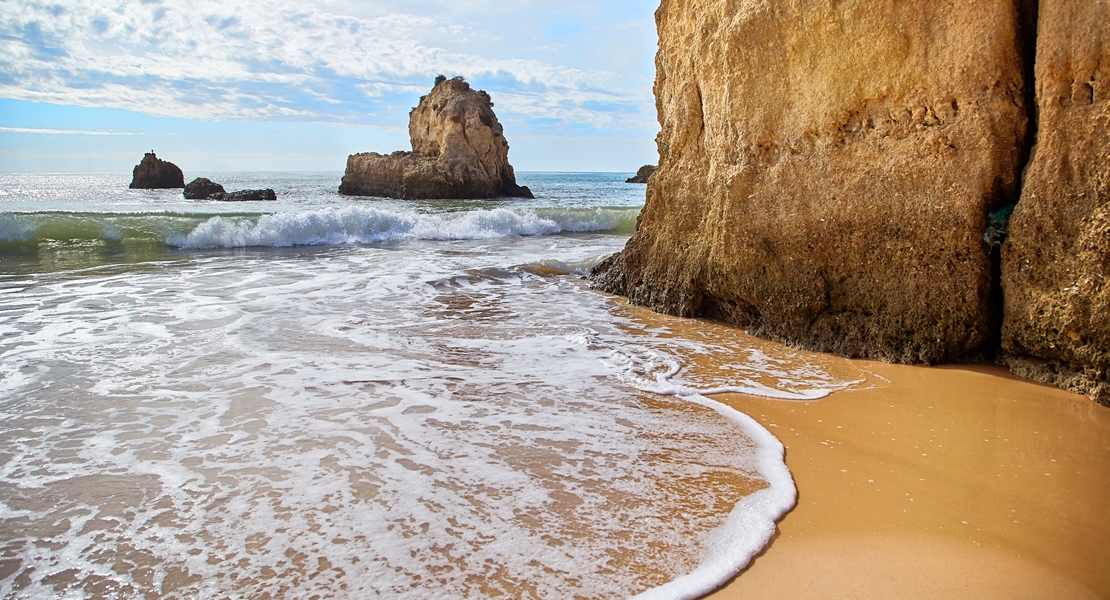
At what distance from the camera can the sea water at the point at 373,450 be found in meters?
A: 2.39

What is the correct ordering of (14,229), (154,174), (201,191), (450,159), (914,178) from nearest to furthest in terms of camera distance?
(914,178) < (14,229) < (201,191) < (450,159) < (154,174)

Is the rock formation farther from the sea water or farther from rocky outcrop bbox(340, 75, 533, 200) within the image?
the sea water

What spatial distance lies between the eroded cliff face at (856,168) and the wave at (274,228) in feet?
33.6

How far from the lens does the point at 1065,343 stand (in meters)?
3.99

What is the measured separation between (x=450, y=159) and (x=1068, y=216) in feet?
113

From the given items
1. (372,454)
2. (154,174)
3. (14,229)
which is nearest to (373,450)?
(372,454)

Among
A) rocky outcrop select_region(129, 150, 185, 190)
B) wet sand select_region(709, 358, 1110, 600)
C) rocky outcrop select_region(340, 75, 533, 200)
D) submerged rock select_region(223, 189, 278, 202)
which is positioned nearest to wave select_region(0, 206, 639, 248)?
wet sand select_region(709, 358, 1110, 600)

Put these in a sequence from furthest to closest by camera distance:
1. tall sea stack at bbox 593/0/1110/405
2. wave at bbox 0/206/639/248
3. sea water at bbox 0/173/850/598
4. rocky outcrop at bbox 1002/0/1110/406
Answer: wave at bbox 0/206/639/248 → tall sea stack at bbox 593/0/1110/405 → rocky outcrop at bbox 1002/0/1110/406 → sea water at bbox 0/173/850/598

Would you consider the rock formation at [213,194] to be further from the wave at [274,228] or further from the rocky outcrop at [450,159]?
the wave at [274,228]

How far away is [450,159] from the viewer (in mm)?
36438

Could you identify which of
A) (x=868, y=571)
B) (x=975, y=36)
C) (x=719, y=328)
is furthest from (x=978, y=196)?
(x=868, y=571)

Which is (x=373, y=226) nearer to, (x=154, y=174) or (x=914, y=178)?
(x=914, y=178)

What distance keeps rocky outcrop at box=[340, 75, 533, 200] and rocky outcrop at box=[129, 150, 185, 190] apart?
1137 centimetres

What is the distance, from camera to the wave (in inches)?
515
